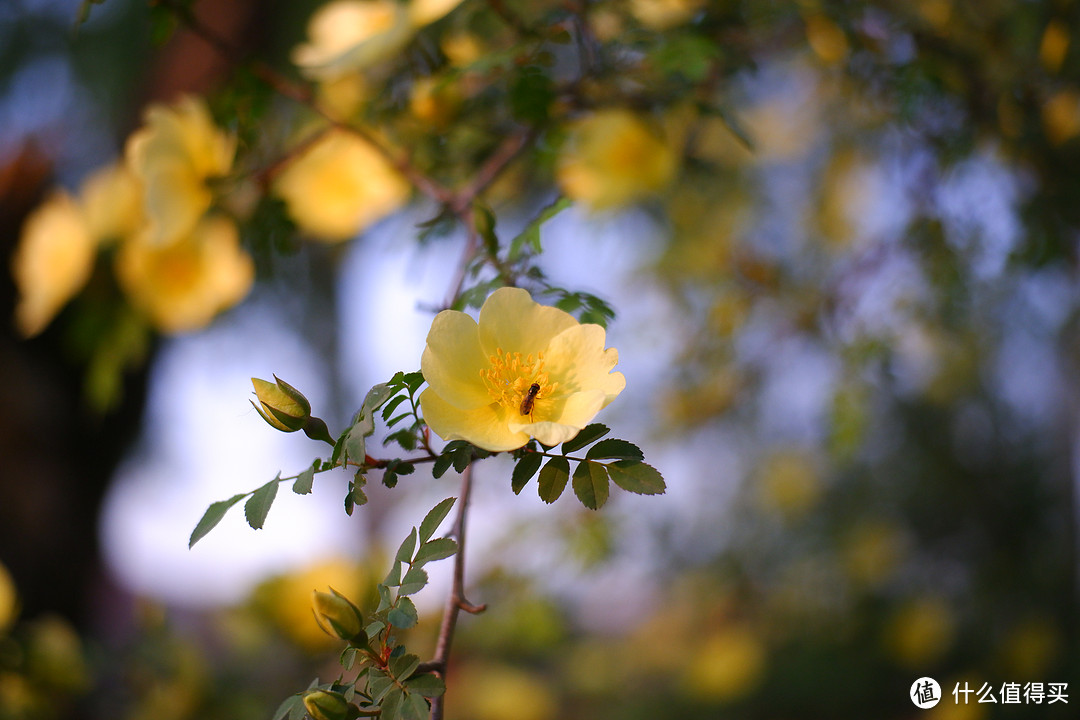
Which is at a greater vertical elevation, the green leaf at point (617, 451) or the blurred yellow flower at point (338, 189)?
the blurred yellow flower at point (338, 189)

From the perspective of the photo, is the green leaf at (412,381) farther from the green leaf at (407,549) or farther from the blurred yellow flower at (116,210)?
the blurred yellow flower at (116,210)

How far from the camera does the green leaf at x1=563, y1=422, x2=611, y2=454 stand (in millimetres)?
278

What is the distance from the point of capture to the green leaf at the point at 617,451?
28cm

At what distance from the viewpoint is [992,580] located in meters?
1.47

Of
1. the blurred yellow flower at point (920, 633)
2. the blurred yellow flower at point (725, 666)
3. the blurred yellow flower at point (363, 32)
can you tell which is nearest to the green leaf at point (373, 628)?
the blurred yellow flower at point (363, 32)

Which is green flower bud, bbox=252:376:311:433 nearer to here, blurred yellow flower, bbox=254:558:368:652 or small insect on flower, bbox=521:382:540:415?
small insect on flower, bbox=521:382:540:415

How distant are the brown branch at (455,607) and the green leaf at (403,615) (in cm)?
2

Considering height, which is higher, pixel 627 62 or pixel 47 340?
pixel 47 340

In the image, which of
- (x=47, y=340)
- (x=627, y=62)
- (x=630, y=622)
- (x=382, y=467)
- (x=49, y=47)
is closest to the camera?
(x=382, y=467)

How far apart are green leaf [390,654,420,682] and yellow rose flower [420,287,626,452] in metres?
0.08

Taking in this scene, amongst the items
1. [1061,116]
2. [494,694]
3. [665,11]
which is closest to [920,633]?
[494,694]

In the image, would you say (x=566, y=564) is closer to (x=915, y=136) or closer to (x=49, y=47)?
(x=915, y=136)

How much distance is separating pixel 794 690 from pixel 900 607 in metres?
0.35

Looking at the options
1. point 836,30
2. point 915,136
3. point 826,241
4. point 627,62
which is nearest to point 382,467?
point 627,62
